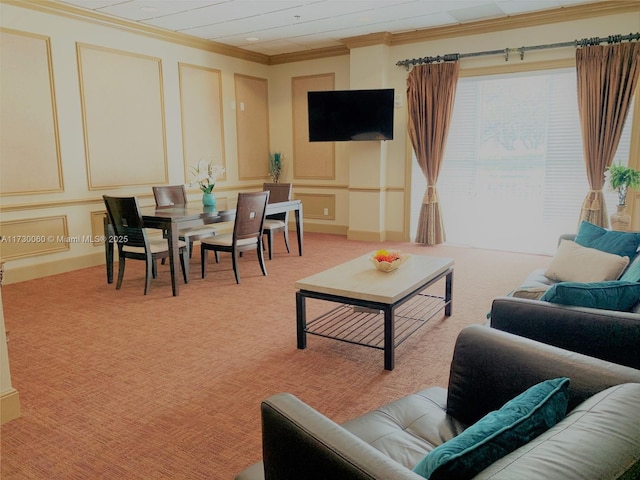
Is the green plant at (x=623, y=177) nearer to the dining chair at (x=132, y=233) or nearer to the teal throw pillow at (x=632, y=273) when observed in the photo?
the teal throw pillow at (x=632, y=273)

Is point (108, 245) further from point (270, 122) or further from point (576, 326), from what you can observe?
point (576, 326)

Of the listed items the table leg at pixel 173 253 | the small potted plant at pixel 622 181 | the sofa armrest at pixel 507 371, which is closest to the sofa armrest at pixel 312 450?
the sofa armrest at pixel 507 371

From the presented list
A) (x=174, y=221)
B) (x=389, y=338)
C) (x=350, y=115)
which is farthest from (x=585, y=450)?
(x=350, y=115)

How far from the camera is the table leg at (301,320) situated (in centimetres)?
312

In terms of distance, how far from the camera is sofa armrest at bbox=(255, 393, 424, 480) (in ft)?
3.30

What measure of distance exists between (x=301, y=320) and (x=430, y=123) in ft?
13.6

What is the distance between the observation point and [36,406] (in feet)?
8.21

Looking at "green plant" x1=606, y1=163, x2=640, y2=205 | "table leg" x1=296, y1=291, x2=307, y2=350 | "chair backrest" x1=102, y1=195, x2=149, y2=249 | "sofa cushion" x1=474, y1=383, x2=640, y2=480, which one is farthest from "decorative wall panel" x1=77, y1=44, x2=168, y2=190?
"sofa cushion" x1=474, y1=383, x2=640, y2=480

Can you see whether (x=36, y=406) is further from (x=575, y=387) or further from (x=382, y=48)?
(x=382, y=48)

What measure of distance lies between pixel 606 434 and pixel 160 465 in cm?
172

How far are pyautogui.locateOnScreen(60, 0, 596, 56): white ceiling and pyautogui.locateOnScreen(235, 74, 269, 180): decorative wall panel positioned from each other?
3.39ft

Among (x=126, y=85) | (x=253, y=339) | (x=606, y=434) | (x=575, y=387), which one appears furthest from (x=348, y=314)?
(x=126, y=85)

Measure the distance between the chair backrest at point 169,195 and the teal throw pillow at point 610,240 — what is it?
4207 mm

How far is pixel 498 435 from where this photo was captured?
1.02m
